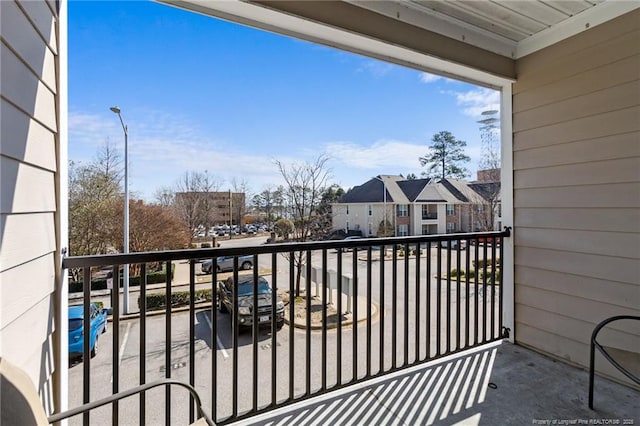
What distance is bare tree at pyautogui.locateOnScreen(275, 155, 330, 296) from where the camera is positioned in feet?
26.1

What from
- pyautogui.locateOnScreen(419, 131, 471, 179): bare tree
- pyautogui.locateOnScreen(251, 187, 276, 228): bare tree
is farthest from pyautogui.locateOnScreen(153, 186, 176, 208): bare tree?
pyautogui.locateOnScreen(419, 131, 471, 179): bare tree

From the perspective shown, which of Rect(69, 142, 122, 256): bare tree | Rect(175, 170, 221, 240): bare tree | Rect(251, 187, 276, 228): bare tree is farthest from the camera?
Rect(251, 187, 276, 228): bare tree

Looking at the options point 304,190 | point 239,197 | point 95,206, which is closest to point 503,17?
point 95,206

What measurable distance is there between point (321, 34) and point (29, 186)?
5.46 feet

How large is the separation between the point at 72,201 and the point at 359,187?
839 cm

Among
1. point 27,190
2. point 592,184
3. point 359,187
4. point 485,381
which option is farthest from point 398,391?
point 359,187

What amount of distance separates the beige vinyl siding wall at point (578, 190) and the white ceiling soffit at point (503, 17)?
0.08 m

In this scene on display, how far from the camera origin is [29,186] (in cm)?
98

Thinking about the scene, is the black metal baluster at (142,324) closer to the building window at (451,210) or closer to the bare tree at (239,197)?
the bare tree at (239,197)

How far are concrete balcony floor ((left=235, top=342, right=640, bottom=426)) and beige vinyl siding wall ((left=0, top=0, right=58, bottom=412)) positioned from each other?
1.10 meters

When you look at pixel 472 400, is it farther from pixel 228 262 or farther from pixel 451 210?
pixel 451 210

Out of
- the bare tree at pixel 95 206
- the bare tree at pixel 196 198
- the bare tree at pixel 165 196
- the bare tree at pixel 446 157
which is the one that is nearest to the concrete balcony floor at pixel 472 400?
the bare tree at pixel 95 206

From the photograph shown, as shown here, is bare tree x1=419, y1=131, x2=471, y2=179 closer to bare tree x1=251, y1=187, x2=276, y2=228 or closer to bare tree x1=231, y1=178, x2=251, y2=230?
bare tree x1=251, y1=187, x2=276, y2=228

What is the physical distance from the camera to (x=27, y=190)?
96cm
